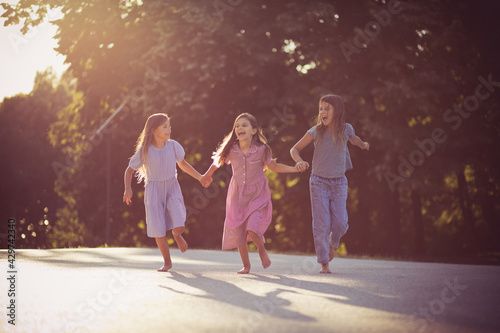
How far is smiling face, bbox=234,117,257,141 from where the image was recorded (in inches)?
360

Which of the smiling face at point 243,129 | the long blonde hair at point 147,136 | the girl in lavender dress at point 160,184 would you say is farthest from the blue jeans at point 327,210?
the long blonde hair at point 147,136

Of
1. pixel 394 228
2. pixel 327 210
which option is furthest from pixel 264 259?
pixel 394 228

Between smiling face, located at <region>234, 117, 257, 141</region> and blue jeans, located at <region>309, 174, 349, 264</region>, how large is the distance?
3.27 ft

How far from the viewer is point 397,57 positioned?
60.1 ft

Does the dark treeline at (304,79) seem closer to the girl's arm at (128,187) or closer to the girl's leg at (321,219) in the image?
the girl's leg at (321,219)

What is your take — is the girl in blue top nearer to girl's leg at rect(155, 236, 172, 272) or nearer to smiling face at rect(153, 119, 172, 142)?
smiling face at rect(153, 119, 172, 142)

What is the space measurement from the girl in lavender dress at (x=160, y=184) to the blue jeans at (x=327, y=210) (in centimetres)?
165

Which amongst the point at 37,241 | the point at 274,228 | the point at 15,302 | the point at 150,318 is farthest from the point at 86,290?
the point at 37,241

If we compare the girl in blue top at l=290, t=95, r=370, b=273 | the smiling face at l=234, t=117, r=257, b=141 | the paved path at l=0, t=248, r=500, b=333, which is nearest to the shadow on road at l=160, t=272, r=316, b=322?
the paved path at l=0, t=248, r=500, b=333

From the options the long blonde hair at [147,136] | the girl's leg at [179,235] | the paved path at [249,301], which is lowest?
the paved path at [249,301]

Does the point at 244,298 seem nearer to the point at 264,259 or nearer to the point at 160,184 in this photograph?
the point at 264,259

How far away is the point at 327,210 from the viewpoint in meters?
9.20

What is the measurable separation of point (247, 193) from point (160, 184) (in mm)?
1172

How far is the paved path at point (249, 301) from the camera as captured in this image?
4.97m
